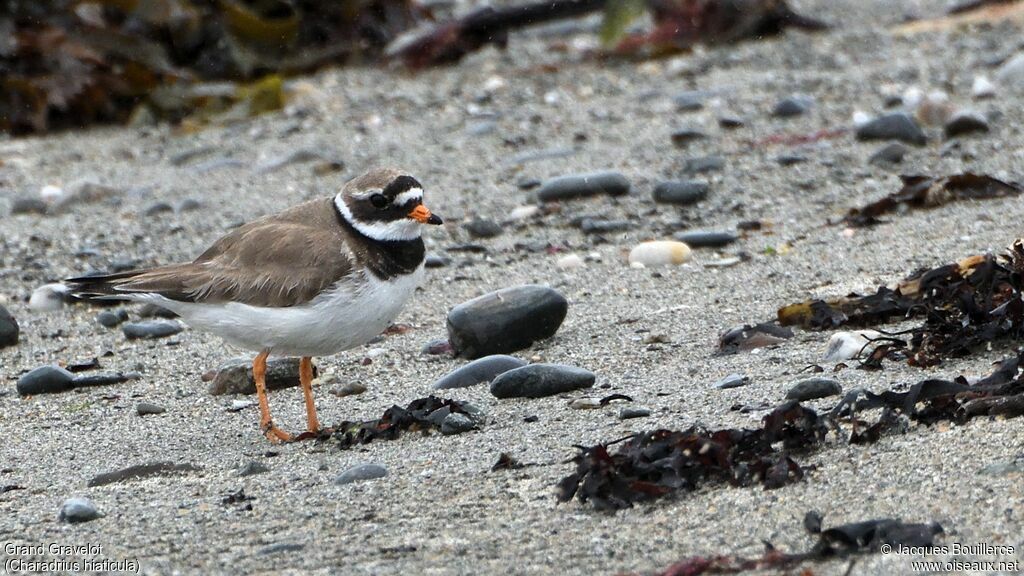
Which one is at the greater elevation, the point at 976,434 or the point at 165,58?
the point at 976,434

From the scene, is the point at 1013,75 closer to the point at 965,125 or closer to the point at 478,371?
the point at 965,125

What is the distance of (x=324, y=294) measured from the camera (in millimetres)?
4734

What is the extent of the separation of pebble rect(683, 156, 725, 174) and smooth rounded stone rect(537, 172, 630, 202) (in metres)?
0.47

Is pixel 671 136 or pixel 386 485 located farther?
pixel 671 136

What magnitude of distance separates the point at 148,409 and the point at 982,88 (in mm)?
5929

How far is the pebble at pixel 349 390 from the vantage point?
5.32 meters

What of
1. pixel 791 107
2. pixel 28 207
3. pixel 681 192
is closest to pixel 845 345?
pixel 681 192

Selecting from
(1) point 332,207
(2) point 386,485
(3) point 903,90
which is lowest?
(3) point 903,90

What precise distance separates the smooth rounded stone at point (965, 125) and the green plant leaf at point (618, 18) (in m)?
3.35

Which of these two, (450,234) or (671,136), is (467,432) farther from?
(671,136)

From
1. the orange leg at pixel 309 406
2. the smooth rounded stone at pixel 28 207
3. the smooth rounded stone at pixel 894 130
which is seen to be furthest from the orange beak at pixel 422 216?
the smooth rounded stone at pixel 28 207

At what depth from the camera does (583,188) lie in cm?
766

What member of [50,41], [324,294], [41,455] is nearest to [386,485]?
[324,294]

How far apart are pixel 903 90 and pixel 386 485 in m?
6.31
